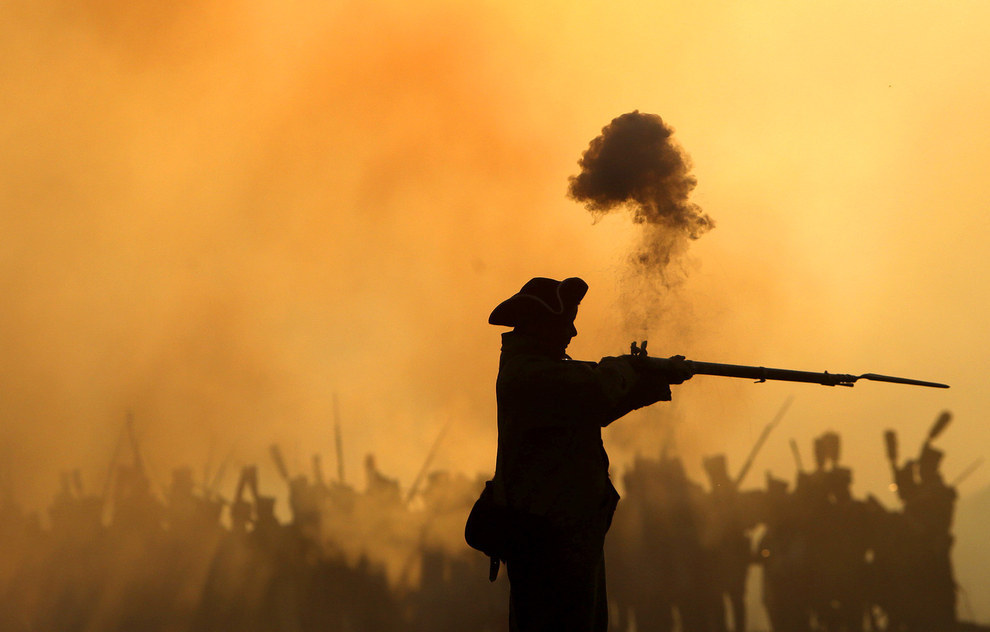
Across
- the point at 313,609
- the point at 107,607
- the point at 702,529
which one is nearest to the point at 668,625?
the point at 702,529

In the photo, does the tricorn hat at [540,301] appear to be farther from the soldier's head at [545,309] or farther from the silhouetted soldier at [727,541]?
the silhouetted soldier at [727,541]

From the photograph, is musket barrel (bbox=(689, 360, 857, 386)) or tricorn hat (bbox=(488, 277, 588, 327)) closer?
tricorn hat (bbox=(488, 277, 588, 327))

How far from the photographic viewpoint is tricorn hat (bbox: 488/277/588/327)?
6.16 m

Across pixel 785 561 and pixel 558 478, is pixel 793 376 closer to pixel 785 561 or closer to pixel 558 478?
pixel 558 478

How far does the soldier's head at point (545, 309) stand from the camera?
6168 mm

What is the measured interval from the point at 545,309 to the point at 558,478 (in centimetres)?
115

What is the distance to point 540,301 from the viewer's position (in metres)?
6.11

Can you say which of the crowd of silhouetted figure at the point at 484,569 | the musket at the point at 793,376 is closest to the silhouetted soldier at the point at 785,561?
the crowd of silhouetted figure at the point at 484,569

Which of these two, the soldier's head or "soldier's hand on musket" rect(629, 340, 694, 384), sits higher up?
the soldier's head

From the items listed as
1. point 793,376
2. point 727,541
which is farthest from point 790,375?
point 727,541

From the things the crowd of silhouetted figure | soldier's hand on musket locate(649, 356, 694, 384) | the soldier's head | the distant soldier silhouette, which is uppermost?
the crowd of silhouetted figure

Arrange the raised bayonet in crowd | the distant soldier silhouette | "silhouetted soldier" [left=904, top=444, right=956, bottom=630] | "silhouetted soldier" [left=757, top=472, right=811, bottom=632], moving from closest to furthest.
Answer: the distant soldier silhouette, the raised bayonet in crowd, "silhouetted soldier" [left=904, top=444, right=956, bottom=630], "silhouetted soldier" [left=757, top=472, right=811, bottom=632]

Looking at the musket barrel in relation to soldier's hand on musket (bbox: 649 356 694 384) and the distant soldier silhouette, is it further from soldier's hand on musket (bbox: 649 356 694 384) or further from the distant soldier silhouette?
the distant soldier silhouette

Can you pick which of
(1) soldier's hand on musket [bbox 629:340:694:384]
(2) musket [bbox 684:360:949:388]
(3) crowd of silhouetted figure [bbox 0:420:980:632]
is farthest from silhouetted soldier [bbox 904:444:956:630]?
(1) soldier's hand on musket [bbox 629:340:694:384]
